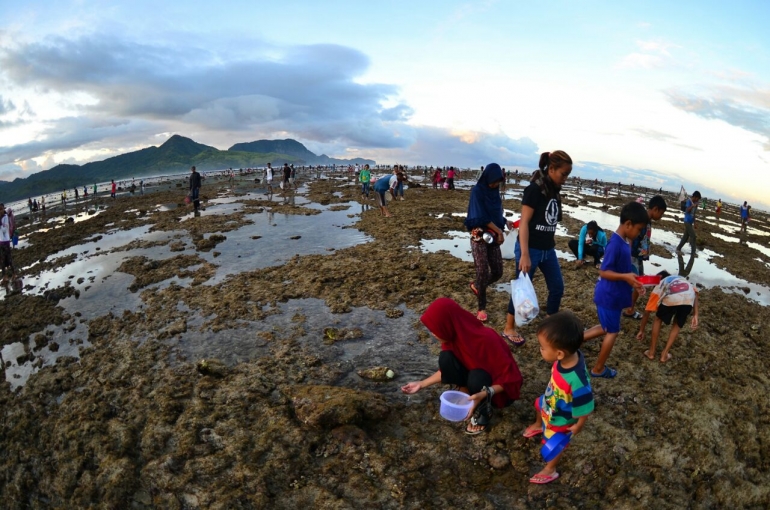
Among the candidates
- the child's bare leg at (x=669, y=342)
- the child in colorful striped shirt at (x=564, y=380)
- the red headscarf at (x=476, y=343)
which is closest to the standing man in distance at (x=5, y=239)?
the red headscarf at (x=476, y=343)

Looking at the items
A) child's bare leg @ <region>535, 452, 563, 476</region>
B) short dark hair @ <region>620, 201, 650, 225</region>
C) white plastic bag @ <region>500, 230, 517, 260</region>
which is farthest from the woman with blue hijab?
white plastic bag @ <region>500, 230, 517, 260</region>

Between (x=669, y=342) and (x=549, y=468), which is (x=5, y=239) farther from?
(x=669, y=342)

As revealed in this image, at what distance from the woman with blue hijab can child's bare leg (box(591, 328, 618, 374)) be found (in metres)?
1.70

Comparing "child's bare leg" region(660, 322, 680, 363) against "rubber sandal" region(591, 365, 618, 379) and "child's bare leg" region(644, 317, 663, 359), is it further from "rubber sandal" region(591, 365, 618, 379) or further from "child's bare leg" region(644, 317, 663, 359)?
"rubber sandal" region(591, 365, 618, 379)

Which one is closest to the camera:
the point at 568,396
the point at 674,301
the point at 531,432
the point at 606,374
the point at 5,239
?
the point at 568,396

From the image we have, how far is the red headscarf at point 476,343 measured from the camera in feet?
11.5

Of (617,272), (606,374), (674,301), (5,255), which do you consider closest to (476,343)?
(617,272)

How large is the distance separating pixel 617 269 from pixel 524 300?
1066 mm

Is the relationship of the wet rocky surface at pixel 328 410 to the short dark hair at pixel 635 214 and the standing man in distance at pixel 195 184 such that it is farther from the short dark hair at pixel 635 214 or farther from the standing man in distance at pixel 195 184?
the standing man in distance at pixel 195 184

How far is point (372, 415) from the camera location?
12.5 ft

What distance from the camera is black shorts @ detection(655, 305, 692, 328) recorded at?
4660 millimetres

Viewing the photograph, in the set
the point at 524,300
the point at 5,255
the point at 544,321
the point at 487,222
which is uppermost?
the point at 487,222

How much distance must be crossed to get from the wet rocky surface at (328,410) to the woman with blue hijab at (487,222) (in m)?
1.28

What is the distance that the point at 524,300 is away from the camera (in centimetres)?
405
